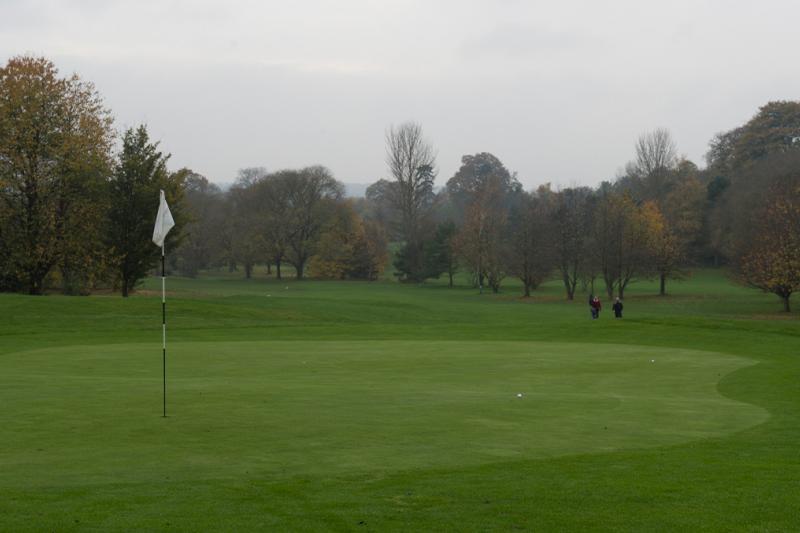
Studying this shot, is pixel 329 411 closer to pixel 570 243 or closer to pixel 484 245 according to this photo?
pixel 570 243

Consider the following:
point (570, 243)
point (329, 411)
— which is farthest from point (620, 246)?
point (329, 411)

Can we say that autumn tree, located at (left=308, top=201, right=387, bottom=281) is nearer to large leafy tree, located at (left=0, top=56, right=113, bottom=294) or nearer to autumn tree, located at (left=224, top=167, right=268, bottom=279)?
autumn tree, located at (left=224, top=167, right=268, bottom=279)

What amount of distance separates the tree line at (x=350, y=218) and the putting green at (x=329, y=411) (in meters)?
30.5

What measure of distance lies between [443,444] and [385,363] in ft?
42.6

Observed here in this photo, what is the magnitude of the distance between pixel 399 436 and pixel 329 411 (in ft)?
8.91

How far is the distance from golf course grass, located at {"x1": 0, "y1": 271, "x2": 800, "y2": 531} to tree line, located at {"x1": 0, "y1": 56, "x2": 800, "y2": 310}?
24.4m

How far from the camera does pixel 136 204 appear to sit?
59.1 meters

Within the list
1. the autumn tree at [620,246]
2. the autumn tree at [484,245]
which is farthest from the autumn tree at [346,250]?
the autumn tree at [620,246]

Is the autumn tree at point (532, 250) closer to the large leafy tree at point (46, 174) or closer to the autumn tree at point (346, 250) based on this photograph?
the autumn tree at point (346, 250)

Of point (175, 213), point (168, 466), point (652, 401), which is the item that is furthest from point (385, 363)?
point (175, 213)

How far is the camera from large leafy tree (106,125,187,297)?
5891 cm

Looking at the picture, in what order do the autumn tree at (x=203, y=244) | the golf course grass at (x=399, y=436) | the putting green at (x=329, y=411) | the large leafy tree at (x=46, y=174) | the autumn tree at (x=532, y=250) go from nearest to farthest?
1. the golf course grass at (x=399, y=436)
2. the putting green at (x=329, y=411)
3. the large leafy tree at (x=46, y=174)
4. the autumn tree at (x=532, y=250)
5. the autumn tree at (x=203, y=244)

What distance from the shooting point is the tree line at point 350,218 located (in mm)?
56219

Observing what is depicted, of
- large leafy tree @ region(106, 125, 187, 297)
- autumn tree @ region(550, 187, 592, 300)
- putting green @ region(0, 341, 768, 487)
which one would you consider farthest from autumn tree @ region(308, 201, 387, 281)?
putting green @ region(0, 341, 768, 487)
